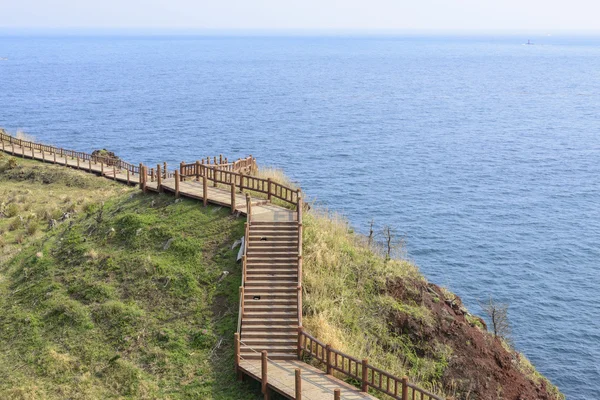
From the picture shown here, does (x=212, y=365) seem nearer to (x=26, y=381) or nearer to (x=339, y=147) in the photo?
(x=26, y=381)

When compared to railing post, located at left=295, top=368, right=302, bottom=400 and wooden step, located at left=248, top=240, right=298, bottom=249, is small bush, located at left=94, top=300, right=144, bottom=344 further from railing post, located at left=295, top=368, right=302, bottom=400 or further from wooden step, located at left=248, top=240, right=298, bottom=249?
railing post, located at left=295, top=368, right=302, bottom=400

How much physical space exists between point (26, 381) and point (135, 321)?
474 cm

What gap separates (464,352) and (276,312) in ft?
28.1

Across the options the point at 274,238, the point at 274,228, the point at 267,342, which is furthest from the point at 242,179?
the point at 267,342

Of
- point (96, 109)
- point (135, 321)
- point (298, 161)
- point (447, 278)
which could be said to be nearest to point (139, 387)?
point (135, 321)

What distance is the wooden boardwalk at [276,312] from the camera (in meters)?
23.0

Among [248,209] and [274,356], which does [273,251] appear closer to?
[248,209]

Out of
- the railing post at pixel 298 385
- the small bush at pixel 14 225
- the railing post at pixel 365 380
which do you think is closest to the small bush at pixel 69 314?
the railing post at pixel 298 385

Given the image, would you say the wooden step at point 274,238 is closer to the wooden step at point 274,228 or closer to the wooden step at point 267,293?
the wooden step at point 274,228

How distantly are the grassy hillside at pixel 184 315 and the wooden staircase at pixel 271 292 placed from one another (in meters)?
0.74

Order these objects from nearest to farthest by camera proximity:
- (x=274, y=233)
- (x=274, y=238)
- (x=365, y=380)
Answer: (x=365, y=380) < (x=274, y=238) < (x=274, y=233)

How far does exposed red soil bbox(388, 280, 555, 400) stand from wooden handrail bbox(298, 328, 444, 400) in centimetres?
419

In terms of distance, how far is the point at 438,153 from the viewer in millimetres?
92375

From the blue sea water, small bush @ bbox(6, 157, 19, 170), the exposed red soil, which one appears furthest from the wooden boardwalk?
small bush @ bbox(6, 157, 19, 170)
